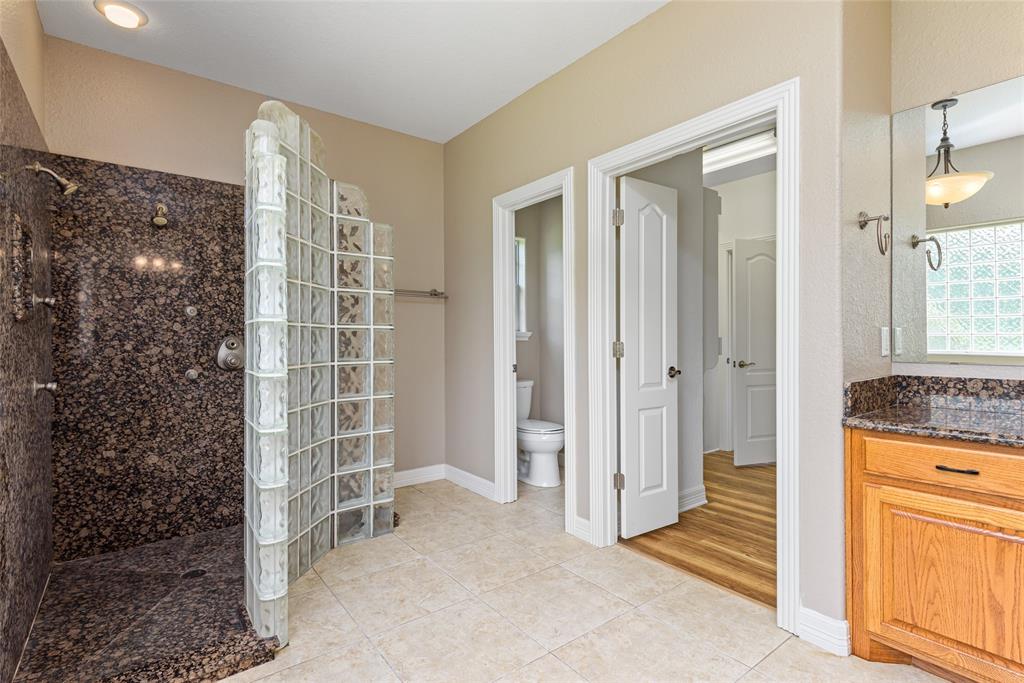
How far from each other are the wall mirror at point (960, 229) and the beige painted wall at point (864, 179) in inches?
4.3

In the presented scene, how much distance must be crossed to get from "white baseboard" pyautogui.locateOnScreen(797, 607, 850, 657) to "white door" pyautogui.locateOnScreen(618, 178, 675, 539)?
1008 millimetres

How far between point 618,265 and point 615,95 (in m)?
0.87

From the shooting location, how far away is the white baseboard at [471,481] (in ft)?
11.8

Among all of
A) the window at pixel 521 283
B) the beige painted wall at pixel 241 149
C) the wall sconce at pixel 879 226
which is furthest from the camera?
the window at pixel 521 283

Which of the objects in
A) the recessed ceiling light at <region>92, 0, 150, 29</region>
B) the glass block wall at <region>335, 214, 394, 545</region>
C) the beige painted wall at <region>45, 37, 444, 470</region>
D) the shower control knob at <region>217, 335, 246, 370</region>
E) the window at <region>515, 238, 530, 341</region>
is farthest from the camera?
the window at <region>515, 238, 530, 341</region>

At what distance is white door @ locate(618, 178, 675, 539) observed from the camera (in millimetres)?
2785

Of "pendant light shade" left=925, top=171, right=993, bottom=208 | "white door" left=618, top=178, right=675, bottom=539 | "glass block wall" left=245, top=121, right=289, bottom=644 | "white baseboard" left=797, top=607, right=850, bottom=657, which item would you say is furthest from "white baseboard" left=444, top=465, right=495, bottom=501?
"pendant light shade" left=925, top=171, right=993, bottom=208

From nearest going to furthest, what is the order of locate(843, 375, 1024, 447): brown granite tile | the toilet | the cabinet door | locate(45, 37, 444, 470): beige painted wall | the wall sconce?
the cabinet door → locate(843, 375, 1024, 447): brown granite tile → the wall sconce → locate(45, 37, 444, 470): beige painted wall → the toilet

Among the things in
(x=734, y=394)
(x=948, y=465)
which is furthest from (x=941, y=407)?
(x=734, y=394)

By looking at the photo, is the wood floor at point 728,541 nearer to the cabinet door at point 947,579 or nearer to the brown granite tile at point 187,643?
the cabinet door at point 947,579

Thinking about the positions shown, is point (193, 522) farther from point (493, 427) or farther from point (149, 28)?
point (149, 28)

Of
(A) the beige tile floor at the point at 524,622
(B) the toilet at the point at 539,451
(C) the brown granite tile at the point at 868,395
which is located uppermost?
(C) the brown granite tile at the point at 868,395

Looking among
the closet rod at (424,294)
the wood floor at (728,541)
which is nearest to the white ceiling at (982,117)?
the wood floor at (728,541)

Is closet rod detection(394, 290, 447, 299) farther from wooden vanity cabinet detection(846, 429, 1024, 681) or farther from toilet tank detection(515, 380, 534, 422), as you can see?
wooden vanity cabinet detection(846, 429, 1024, 681)
